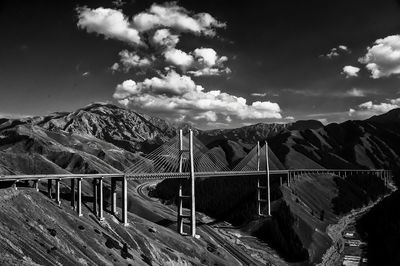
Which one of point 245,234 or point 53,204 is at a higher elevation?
point 53,204

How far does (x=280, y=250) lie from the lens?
16325 cm

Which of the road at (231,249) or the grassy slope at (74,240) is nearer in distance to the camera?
the grassy slope at (74,240)

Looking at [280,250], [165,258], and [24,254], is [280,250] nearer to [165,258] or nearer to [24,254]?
[165,258]

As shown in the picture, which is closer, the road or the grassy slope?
the grassy slope

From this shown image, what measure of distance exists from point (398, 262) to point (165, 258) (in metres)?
85.4

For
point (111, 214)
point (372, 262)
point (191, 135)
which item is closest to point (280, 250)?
point (372, 262)

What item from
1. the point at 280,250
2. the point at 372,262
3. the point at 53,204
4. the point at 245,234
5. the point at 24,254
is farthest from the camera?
the point at 245,234

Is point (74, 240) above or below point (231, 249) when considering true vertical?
above

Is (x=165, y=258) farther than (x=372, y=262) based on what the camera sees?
No

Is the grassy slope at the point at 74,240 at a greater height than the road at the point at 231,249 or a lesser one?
greater

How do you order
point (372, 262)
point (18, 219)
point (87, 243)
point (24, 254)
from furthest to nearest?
1. point (372, 262)
2. point (87, 243)
3. point (18, 219)
4. point (24, 254)

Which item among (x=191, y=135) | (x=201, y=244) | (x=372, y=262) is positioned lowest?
(x=372, y=262)

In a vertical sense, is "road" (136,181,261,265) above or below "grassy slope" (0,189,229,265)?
below

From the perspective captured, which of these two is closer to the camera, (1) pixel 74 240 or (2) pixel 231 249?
(1) pixel 74 240
